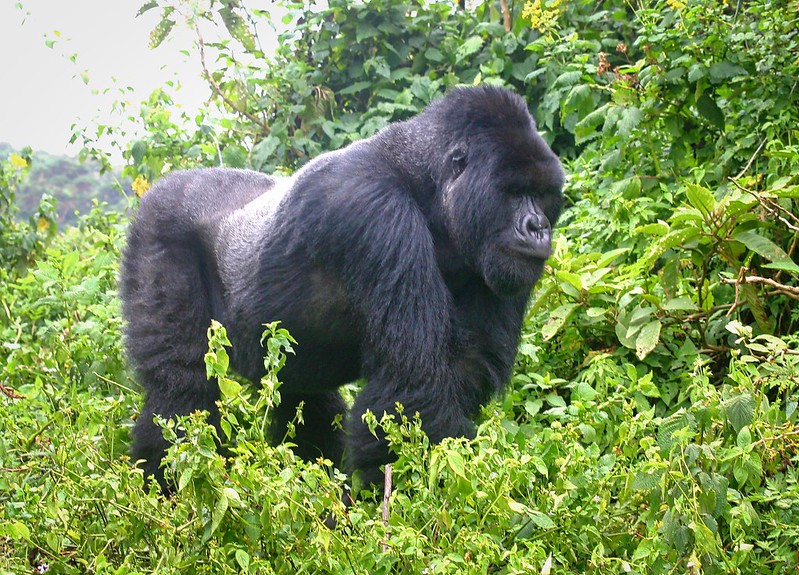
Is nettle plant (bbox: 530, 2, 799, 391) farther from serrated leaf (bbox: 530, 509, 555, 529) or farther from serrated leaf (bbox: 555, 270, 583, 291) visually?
serrated leaf (bbox: 530, 509, 555, 529)

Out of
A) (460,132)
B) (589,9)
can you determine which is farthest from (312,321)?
(589,9)

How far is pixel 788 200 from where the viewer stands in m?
3.98

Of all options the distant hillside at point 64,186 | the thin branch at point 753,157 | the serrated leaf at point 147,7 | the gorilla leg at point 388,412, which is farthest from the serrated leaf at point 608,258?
the distant hillside at point 64,186

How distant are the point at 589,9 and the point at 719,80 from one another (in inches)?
66.3

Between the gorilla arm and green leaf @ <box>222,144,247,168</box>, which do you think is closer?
the gorilla arm

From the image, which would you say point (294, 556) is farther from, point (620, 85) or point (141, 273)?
point (620, 85)

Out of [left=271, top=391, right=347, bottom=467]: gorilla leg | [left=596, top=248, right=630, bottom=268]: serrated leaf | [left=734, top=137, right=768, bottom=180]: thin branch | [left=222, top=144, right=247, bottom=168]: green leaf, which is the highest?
[left=734, top=137, right=768, bottom=180]: thin branch

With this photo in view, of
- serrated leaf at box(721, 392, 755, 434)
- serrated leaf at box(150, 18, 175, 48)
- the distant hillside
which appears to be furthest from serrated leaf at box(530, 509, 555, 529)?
the distant hillside

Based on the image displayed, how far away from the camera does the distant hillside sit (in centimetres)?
1421

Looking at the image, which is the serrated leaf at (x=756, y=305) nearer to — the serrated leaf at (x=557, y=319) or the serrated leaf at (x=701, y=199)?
the serrated leaf at (x=701, y=199)

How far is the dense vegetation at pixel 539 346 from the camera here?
7.43 ft

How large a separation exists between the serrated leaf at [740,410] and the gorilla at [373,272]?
102cm

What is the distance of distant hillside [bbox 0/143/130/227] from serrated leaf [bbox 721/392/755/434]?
40.8ft

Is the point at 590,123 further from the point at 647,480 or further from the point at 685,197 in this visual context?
the point at 647,480
